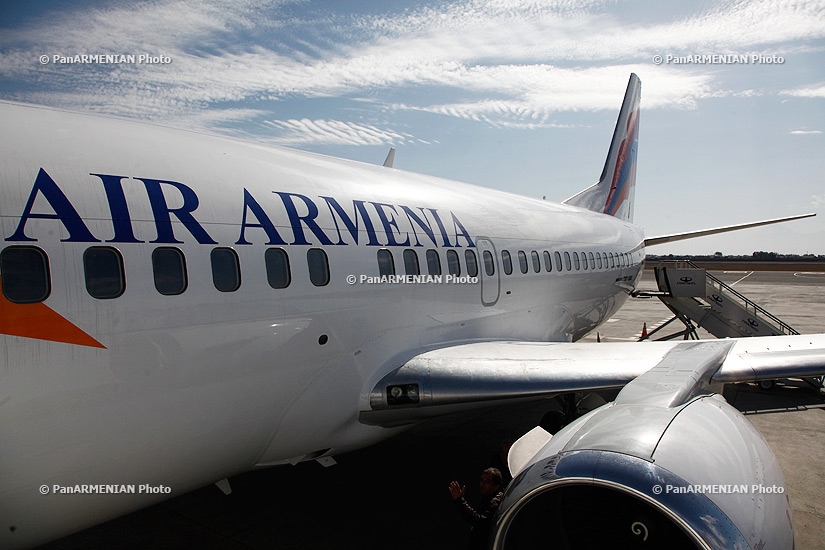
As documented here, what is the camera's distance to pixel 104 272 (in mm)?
4047

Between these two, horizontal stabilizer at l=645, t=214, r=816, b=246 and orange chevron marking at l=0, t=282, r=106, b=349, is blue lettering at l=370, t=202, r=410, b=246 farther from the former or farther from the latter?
horizontal stabilizer at l=645, t=214, r=816, b=246

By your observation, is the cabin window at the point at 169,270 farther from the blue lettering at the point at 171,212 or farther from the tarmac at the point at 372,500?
the tarmac at the point at 372,500

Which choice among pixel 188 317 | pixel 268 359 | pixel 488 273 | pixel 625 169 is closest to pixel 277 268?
pixel 268 359

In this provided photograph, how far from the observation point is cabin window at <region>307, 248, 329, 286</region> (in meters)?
5.58

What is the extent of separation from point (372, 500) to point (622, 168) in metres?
15.4

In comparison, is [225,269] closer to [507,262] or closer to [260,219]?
[260,219]

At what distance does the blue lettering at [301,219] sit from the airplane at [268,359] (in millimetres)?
24

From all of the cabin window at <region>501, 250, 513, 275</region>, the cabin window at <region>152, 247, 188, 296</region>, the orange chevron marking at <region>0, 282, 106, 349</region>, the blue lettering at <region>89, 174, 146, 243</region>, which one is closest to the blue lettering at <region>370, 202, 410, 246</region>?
the cabin window at <region>501, 250, 513, 275</region>

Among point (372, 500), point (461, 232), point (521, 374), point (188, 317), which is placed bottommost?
point (372, 500)

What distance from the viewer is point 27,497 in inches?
150

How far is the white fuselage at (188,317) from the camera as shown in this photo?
3797 mm

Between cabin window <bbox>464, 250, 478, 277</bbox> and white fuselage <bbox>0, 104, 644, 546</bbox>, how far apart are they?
48 centimetres

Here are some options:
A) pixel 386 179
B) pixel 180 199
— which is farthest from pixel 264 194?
pixel 386 179

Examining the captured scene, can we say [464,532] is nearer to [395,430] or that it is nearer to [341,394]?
[395,430]
